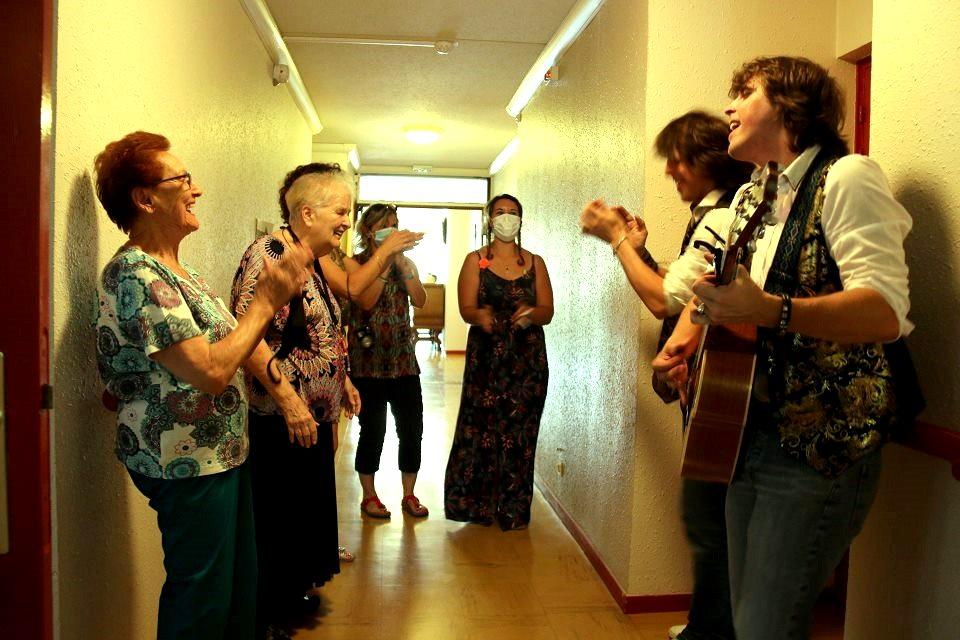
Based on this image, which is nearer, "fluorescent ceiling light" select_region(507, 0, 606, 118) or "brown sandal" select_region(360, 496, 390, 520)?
"fluorescent ceiling light" select_region(507, 0, 606, 118)

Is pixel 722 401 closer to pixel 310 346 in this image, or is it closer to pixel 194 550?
pixel 194 550

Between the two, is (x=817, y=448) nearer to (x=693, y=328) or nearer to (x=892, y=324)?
(x=892, y=324)

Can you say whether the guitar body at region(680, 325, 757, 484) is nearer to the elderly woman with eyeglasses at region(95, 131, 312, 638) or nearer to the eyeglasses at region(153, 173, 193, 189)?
the elderly woman with eyeglasses at region(95, 131, 312, 638)

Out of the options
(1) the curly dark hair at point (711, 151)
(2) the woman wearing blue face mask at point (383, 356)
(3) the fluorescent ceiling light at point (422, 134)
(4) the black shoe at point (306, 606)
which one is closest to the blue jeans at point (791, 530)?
(1) the curly dark hair at point (711, 151)

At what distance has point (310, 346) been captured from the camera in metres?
2.25

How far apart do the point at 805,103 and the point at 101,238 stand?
1.52m

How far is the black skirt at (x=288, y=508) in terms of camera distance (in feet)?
7.62

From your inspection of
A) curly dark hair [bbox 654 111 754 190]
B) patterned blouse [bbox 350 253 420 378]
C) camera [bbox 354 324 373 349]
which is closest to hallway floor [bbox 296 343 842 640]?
patterned blouse [bbox 350 253 420 378]

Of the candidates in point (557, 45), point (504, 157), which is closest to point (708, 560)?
point (557, 45)

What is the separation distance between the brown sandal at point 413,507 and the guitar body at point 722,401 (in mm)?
2482

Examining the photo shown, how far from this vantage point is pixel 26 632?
137 cm

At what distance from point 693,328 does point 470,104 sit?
435 cm

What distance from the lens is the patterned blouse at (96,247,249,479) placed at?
4.91ft

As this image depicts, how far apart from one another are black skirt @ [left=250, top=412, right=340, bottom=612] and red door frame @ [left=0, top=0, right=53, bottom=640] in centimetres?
94
